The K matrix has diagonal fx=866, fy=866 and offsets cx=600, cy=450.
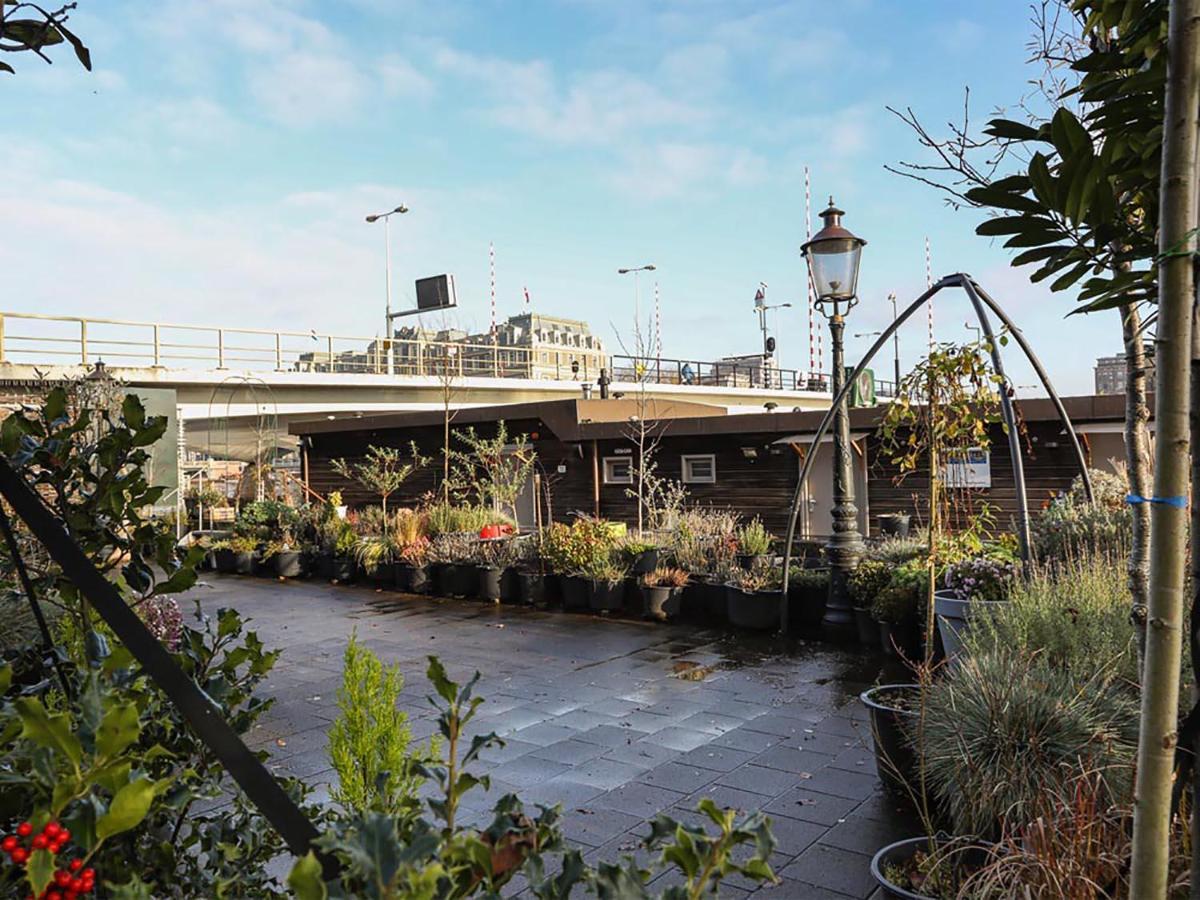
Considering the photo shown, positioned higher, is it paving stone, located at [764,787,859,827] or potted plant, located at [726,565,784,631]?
potted plant, located at [726,565,784,631]

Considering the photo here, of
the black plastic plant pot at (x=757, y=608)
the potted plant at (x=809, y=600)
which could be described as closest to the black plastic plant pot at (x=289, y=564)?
the black plastic plant pot at (x=757, y=608)

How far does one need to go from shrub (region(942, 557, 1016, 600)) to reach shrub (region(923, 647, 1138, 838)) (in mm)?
2256

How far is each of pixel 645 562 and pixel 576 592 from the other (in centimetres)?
88

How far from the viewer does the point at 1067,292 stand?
1890 millimetres

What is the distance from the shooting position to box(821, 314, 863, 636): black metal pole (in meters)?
8.07

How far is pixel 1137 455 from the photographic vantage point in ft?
9.70

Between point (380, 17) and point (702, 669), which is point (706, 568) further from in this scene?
point (380, 17)

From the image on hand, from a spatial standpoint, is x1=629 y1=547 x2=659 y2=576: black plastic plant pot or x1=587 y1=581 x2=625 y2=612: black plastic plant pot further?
x1=629 y1=547 x2=659 y2=576: black plastic plant pot

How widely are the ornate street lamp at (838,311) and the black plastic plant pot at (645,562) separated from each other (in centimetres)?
217

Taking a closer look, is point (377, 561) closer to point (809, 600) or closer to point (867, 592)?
point (809, 600)

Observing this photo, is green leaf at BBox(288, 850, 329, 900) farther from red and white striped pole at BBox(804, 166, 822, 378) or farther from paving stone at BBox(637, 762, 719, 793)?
red and white striped pole at BBox(804, 166, 822, 378)

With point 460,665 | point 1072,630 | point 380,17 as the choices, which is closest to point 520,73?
point 380,17

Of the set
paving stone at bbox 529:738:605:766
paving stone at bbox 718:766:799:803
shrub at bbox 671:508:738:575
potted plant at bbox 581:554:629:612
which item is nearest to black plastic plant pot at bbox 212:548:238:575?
potted plant at bbox 581:554:629:612

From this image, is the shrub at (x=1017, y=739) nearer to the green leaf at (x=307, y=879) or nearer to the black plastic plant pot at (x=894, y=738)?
the black plastic plant pot at (x=894, y=738)
